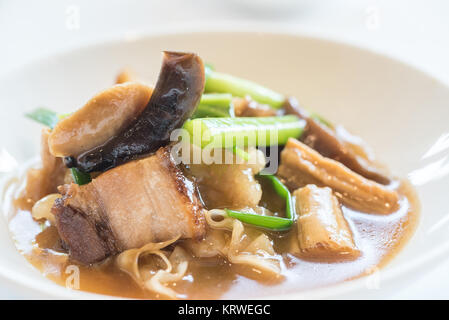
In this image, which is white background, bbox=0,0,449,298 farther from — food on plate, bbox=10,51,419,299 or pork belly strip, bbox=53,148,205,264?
pork belly strip, bbox=53,148,205,264

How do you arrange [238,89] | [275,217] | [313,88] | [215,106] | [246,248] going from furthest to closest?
[313,88], [238,89], [215,106], [275,217], [246,248]

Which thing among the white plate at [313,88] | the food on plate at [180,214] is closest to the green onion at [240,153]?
the food on plate at [180,214]

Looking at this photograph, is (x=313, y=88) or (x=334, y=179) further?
(x=313, y=88)

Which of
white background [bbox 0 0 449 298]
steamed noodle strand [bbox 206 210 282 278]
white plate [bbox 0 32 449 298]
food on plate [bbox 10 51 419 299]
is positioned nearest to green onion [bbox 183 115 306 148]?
food on plate [bbox 10 51 419 299]

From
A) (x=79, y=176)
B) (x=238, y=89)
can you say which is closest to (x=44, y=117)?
(x=79, y=176)

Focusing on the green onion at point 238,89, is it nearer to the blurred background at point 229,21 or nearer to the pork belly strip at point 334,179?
the pork belly strip at point 334,179

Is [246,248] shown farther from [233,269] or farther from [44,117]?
[44,117]
